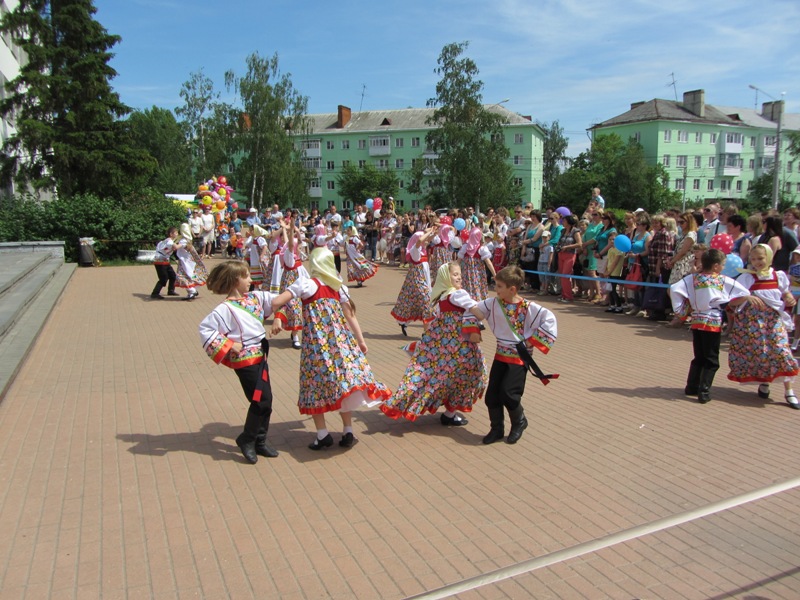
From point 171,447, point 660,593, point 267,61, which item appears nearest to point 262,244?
point 171,447

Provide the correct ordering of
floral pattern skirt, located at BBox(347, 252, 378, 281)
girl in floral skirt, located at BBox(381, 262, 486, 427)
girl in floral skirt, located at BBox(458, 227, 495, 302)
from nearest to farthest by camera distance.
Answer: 1. girl in floral skirt, located at BBox(381, 262, 486, 427)
2. girl in floral skirt, located at BBox(458, 227, 495, 302)
3. floral pattern skirt, located at BBox(347, 252, 378, 281)

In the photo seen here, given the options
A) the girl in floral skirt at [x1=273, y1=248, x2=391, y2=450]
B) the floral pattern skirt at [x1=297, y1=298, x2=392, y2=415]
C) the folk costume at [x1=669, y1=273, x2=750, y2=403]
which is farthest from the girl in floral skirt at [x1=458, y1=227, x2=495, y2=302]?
the floral pattern skirt at [x1=297, y1=298, x2=392, y2=415]

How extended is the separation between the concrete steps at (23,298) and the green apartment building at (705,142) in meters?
71.9

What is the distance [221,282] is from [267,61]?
148 ft

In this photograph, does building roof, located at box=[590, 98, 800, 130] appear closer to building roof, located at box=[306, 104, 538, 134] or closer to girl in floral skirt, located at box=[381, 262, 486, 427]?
building roof, located at box=[306, 104, 538, 134]

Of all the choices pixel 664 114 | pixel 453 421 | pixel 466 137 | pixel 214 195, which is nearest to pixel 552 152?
pixel 664 114

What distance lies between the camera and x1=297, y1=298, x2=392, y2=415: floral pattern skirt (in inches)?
202

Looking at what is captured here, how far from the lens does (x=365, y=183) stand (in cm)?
7419

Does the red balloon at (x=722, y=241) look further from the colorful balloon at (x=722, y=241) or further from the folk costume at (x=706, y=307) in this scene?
the folk costume at (x=706, y=307)

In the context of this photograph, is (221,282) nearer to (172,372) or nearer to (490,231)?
(172,372)

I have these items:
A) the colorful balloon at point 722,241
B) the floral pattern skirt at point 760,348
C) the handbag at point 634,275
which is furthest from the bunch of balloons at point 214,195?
the floral pattern skirt at point 760,348

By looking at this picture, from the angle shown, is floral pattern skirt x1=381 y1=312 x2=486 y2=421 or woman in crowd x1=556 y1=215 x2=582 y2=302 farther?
woman in crowd x1=556 y1=215 x2=582 y2=302

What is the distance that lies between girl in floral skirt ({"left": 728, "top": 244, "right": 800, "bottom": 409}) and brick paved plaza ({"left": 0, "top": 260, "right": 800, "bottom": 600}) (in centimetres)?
30

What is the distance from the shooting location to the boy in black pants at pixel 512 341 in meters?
5.26
